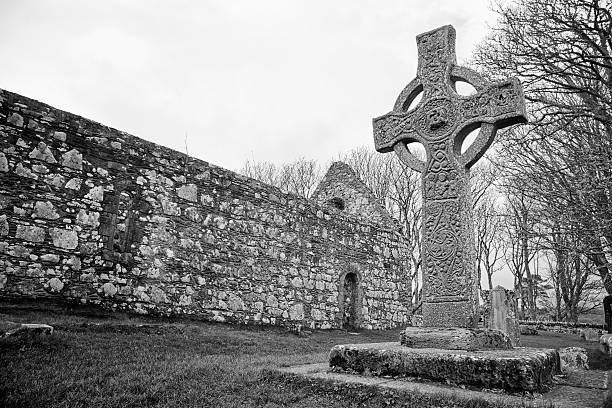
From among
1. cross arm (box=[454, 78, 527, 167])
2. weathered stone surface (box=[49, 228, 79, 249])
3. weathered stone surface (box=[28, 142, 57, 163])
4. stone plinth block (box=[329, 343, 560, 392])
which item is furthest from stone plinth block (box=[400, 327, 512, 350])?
weathered stone surface (box=[28, 142, 57, 163])

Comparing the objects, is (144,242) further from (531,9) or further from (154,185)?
(531,9)

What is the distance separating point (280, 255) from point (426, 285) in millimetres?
5803

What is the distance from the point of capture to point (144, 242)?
26.3ft

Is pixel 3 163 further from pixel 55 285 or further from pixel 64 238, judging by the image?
pixel 55 285

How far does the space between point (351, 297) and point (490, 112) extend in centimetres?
883

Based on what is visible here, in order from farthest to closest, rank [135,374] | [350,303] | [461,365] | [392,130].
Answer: [350,303] → [392,130] → [135,374] → [461,365]

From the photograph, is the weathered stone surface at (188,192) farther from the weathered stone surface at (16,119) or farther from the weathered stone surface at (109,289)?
the weathered stone surface at (16,119)

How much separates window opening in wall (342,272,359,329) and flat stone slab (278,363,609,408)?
335 inches

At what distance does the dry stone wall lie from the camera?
6660 millimetres

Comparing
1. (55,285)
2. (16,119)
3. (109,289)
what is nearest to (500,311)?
(109,289)

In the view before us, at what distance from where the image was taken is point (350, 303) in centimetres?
1298

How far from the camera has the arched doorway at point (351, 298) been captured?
12.5 metres

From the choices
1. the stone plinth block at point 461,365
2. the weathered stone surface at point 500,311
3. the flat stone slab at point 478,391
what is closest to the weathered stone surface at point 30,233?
the flat stone slab at point 478,391

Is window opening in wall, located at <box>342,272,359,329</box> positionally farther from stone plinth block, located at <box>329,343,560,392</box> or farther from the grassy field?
stone plinth block, located at <box>329,343,560,392</box>
